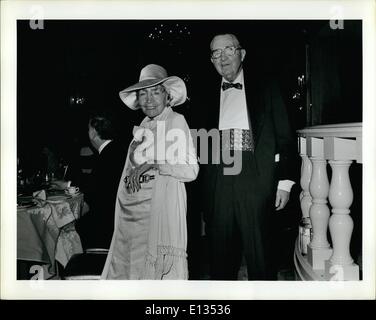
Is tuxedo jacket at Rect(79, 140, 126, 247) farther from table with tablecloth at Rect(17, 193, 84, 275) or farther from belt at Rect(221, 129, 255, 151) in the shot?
belt at Rect(221, 129, 255, 151)

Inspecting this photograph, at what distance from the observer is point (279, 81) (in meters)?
2.31

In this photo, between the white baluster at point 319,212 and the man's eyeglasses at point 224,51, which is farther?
the man's eyeglasses at point 224,51

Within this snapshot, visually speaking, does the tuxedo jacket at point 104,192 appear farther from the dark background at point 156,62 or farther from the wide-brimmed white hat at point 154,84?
the wide-brimmed white hat at point 154,84

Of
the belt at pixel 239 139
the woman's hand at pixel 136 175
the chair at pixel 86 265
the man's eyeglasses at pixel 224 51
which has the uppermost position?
the man's eyeglasses at pixel 224 51

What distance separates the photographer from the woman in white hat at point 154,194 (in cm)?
235

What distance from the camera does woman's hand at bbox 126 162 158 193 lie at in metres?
2.37

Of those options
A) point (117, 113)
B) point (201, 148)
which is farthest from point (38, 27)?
point (201, 148)

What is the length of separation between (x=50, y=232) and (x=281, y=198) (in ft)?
4.26

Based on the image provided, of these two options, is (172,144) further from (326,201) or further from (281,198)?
(326,201)

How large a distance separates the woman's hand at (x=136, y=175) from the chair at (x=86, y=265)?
381 millimetres

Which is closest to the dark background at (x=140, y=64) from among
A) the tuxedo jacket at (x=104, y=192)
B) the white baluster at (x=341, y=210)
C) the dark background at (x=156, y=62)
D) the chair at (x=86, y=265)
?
the dark background at (x=156, y=62)

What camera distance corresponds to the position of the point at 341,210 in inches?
77.3

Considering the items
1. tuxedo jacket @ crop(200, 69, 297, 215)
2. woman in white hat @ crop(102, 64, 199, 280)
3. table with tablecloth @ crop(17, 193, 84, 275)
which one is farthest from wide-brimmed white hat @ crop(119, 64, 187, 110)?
table with tablecloth @ crop(17, 193, 84, 275)
